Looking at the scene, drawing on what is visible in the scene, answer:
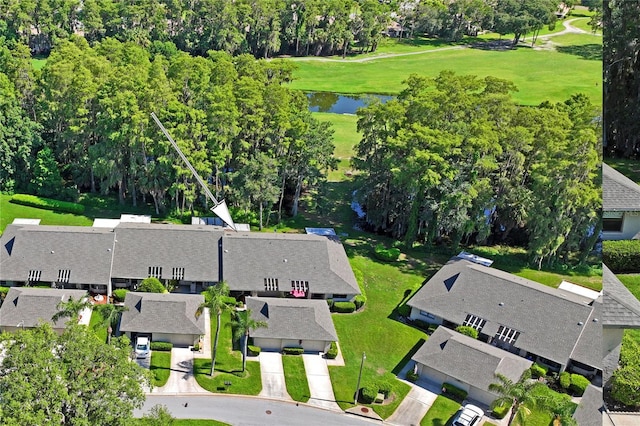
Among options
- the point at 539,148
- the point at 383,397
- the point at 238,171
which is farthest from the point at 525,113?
the point at 383,397

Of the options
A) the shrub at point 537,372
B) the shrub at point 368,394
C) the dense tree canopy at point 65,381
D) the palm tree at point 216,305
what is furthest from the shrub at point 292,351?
the dense tree canopy at point 65,381

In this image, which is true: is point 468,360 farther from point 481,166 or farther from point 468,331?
point 481,166

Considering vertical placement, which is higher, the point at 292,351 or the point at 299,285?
the point at 299,285

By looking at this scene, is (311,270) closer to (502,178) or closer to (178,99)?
(502,178)

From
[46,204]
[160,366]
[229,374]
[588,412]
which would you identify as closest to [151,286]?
[160,366]

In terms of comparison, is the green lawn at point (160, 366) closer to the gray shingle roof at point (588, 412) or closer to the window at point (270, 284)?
the window at point (270, 284)

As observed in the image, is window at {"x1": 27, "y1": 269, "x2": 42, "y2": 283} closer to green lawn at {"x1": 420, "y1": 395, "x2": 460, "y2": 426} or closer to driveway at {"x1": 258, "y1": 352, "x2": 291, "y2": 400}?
driveway at {"x1": 258, "y1": 352, "x2": 291, "y2": 400}

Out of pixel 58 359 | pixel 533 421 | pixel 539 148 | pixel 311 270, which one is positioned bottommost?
pixel 533 421

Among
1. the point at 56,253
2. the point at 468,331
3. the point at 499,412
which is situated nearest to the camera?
the point at 499,412
